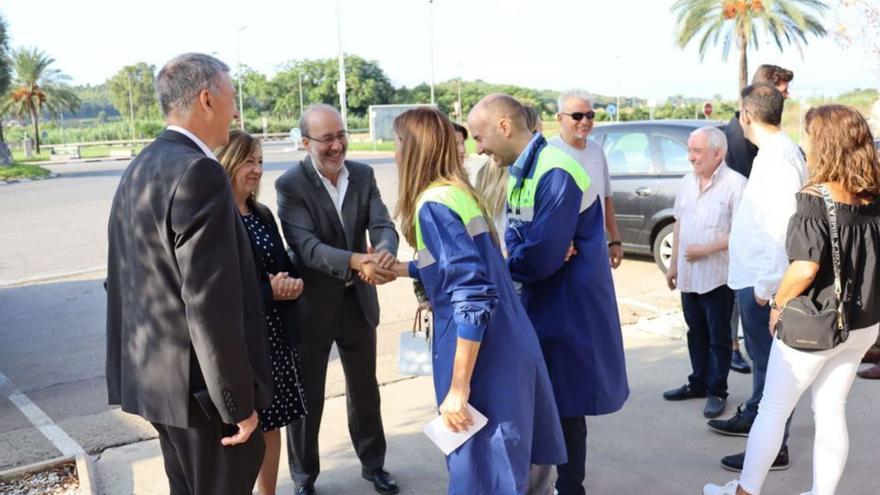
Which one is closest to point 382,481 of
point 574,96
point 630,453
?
point 630,453

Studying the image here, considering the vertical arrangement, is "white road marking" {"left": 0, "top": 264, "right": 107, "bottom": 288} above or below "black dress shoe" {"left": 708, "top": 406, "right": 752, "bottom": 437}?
above

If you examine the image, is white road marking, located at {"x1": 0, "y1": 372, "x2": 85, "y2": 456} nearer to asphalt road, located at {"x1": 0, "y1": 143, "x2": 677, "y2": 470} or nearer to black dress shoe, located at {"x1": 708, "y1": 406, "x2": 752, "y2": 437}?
asphalt road, located at {"x1": 0, "y1": 143, "x2": 677, "y2": 470}

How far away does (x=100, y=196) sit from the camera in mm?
19922

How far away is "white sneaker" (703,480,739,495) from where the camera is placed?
3.66 metres

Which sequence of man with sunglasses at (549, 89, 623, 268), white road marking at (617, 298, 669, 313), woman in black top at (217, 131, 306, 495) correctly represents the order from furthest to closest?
white road marking at (617, 298, 669, 313), man with sunglasses at (549, 89, 623, 268), woman in black top at (217, 131, 306, 495)

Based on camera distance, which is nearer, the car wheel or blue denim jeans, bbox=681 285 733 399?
blue denim jeans, bbox=681 285 733 399

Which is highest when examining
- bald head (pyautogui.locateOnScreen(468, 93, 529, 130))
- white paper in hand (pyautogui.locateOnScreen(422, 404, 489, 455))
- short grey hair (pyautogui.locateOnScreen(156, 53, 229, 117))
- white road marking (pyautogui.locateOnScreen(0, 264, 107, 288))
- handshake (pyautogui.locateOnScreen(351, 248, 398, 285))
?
short grey hair (pyautogui.locateOnScreen(156, 53, 229, 117))

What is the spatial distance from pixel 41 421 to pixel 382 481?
251 centimetres

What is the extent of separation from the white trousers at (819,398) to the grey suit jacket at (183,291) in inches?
84.9

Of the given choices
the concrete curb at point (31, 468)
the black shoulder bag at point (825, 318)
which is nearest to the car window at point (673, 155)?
the black shoulder bag at point (825, 318)

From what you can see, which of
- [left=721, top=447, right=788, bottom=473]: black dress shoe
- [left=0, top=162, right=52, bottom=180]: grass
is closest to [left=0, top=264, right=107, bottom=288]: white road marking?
[left=721, top=447, right=788, bottom=473]: black dress shoe

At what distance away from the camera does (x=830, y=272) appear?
10.3 ft

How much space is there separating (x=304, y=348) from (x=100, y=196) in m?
18.2

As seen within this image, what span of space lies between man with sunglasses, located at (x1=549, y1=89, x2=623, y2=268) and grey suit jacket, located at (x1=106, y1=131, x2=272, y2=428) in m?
3.14
